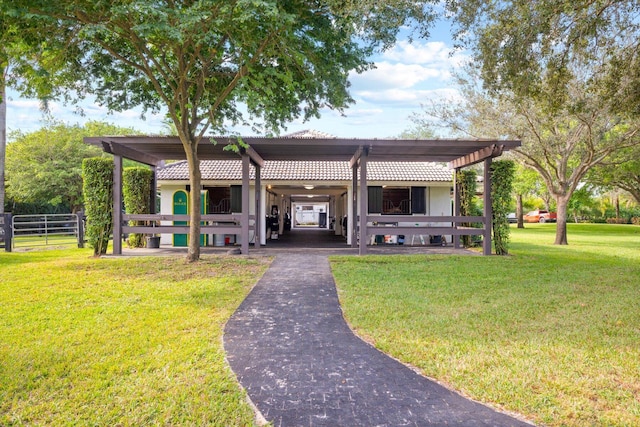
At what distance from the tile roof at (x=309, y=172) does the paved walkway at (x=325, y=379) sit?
32.8 feet

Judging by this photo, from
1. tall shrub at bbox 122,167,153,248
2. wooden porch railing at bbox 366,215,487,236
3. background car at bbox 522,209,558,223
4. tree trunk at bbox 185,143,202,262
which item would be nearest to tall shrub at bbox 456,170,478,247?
wooden porch railing at bbox 366,215,487,236

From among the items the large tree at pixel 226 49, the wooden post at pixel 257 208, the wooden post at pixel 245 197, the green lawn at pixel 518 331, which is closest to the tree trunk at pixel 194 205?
the large tree at pixel 226 49

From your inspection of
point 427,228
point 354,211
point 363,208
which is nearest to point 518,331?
point 363,208

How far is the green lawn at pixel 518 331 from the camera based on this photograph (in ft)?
9.75

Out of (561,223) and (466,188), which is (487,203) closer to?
(466,188)

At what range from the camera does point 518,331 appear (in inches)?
178

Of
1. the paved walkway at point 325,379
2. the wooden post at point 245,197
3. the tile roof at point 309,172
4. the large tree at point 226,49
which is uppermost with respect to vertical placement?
the large tree at point 226,49

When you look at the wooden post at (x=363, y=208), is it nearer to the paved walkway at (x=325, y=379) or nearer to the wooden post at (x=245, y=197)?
the wooden post at (x=245, y=197)

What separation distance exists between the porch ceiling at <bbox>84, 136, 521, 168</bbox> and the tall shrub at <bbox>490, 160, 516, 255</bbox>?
0.66m

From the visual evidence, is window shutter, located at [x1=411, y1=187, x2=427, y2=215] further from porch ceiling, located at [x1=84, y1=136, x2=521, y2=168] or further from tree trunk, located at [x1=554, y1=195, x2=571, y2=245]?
tree trunk, located at [x1=554, y1=195, x2=571, y2=245]

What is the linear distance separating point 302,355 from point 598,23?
765 cm

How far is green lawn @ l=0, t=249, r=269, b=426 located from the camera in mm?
2733

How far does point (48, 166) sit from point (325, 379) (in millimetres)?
28038

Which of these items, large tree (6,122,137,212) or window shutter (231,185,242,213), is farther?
large tree (6,122,137,212)
